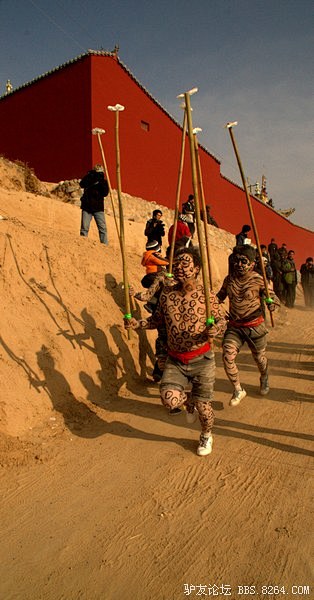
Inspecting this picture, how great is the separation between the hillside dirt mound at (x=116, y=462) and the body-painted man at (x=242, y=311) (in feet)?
1.84

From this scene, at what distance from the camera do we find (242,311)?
5.12 meters

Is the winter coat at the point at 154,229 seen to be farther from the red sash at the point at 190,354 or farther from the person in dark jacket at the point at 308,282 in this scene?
the person in dark jacket at the point at 308,282

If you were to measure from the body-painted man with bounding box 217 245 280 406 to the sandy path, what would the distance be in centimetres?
60

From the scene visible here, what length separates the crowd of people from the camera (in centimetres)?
367

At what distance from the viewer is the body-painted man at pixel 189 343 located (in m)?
3.66

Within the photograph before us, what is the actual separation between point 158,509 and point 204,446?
88 centimetres

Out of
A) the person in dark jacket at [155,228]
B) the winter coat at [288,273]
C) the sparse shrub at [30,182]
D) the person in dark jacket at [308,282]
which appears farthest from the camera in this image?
the person in dark jacket at [308,282]

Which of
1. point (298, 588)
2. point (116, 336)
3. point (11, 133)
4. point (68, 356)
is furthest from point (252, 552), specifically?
point (11, 133)

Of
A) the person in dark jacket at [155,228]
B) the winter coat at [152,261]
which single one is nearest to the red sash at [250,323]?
the winter coat at [152,261]

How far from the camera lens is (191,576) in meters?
2.38

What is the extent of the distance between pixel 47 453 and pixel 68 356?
1.46 meters

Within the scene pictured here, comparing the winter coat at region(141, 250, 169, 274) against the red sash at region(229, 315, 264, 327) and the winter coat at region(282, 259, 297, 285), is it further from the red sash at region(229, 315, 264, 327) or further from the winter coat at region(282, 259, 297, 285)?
the winter coat at region(282, 259, 297, 285)

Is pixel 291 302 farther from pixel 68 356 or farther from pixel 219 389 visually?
pixel 68 356

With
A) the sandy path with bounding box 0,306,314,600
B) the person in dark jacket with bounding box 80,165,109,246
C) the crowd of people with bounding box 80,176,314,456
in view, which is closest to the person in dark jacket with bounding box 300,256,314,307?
the crowd of people with bounding box 80,176,314,456
